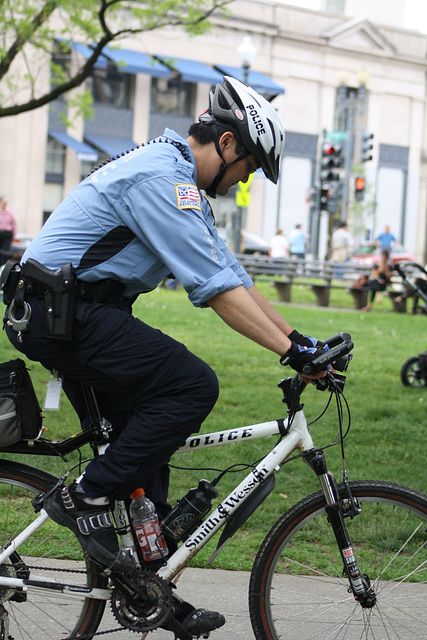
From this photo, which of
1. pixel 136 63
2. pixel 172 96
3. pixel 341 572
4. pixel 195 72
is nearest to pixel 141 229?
pixel 341 572

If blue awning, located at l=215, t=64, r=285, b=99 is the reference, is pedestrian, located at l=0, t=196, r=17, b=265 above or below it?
below

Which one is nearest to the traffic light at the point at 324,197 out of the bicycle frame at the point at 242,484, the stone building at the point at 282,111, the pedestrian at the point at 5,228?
the stone building at the point at 282,111

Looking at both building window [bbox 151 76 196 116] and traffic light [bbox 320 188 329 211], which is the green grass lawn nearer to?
traffic light [bbox 320 188 329 211]

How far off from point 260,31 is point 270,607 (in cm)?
4031

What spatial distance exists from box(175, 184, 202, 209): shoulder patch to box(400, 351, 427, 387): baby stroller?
678cm

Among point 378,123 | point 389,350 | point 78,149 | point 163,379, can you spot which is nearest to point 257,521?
point 163,379

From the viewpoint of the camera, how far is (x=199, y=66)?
126 feet

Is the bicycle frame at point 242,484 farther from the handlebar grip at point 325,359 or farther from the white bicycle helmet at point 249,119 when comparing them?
the white bicycle helmet at point 249,119

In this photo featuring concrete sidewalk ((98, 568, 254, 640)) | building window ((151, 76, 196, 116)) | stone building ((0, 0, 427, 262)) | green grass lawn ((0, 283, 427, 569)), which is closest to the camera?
concrete sidewalk ((98, 568, 254, 640))

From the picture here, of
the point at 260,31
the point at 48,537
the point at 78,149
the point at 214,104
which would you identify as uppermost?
the point at 260,31

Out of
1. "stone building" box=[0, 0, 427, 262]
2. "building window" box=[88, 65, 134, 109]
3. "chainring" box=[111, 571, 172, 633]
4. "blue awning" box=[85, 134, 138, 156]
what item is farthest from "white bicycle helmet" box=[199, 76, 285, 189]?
"building window" box=[88, 65, 134, 109]

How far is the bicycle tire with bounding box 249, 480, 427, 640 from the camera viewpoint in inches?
118

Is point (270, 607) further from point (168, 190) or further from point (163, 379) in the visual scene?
point (168, 190)

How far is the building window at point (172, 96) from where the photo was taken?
3878 cm
